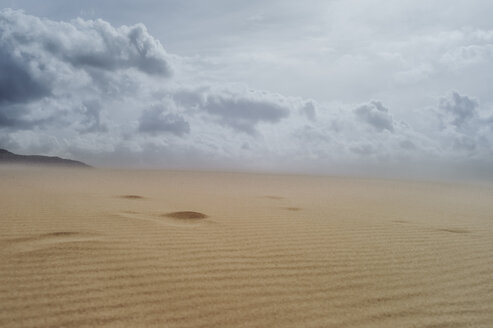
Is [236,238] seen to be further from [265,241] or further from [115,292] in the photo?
[115,292]

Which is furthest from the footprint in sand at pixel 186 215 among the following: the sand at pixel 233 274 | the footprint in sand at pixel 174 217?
the sand at pixel 233 274

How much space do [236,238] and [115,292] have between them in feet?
7.75

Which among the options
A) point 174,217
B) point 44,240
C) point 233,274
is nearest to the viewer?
point 233,274

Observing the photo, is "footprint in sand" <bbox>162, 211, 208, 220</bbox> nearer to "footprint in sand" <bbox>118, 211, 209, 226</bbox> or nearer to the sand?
"footprint in sand" <bbox>118, 211, 209, 226</bbox>

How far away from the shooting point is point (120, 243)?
473 centimetres

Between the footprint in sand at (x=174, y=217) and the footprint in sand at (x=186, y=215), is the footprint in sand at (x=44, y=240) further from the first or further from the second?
the footprint in sand at (x=186, y=215)

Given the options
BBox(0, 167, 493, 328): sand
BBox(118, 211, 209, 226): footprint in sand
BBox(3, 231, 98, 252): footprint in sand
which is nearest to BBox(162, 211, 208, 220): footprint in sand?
BBox(118, 211, 209, 226): footprint in sand

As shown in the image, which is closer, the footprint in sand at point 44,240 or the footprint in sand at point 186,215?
the footprint in sand at point 44,240

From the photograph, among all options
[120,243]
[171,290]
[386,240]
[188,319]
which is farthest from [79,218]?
[386,240]

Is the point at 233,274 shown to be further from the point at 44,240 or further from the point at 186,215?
the point at 186,215

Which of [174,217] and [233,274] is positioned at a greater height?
[174,217]

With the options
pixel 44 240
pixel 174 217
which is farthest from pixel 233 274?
pixel 174 217

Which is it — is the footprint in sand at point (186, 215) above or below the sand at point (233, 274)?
above

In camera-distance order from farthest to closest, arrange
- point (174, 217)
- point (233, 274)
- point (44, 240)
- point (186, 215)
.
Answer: point (186, 215) < point (174, 217) < point (44, 240) < point (233, 274)
